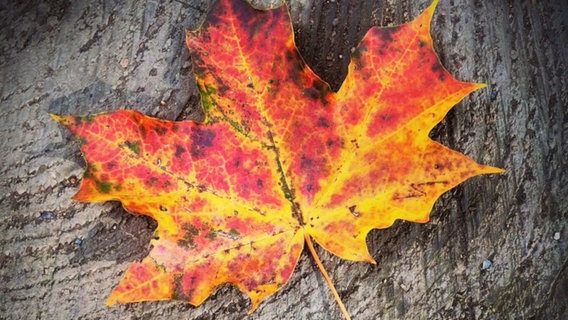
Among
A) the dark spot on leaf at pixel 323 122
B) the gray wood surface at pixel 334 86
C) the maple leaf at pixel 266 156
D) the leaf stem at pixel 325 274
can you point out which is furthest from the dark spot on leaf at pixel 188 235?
the dark spot on leaf at pixel 323 122

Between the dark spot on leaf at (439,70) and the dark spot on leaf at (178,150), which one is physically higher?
the dark spot on leaf at (439,70)

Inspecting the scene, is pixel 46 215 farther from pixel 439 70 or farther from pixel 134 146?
pixel 439 70

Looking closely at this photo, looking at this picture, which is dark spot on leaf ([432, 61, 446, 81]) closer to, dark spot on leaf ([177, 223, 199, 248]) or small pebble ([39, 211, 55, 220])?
dark spot on leaf ([177, 223, 199, 248])

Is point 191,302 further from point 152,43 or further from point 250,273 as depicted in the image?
point 152,43

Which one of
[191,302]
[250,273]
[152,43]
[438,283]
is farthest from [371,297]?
[152,43]

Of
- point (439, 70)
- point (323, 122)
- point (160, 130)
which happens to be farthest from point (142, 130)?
point (439, 70)

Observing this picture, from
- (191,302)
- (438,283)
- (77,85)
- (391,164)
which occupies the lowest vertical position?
(191,302)

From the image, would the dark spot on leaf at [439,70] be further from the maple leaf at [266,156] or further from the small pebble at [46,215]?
the small pebble at [46,215]
